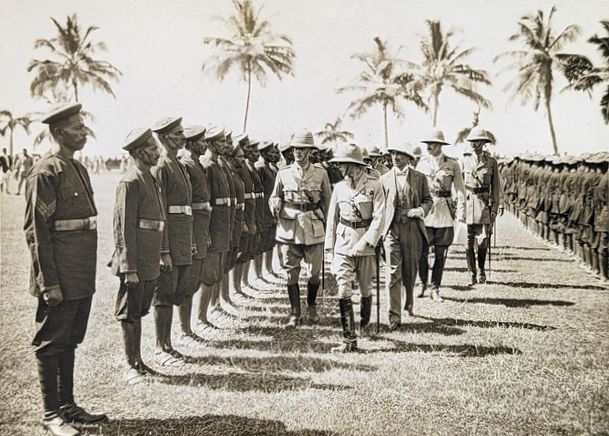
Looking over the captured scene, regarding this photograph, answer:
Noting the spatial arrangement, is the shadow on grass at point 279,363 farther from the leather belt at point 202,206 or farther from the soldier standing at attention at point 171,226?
the leather belt at point 202,206

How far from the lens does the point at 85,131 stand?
13.8 feet

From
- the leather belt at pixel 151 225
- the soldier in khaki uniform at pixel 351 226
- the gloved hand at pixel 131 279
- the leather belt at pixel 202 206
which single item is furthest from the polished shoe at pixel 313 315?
the gloved hand at pixel 131 279

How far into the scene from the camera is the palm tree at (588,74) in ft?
21.4

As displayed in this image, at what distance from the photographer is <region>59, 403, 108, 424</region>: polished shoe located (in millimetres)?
4102

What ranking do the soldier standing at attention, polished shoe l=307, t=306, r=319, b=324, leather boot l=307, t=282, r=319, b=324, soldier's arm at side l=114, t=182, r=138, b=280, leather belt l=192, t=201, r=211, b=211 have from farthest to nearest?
leather boot l=307, t=282, r=319, b=324, polished shoe l=307, t=306, r=319, b=324, leather belt l=192, t=201, r=211, b=211, the soldier standing at attention, soldier's arm at side l=114, t=182, r=138, b=280

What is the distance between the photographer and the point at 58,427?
3.92 metres

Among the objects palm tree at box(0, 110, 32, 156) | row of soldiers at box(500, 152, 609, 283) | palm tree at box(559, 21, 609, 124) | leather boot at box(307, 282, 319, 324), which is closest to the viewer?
palm tree at box(0, 110, 32, 156)

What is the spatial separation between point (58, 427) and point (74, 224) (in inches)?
54.2

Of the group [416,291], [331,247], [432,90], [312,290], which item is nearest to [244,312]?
[312,290]

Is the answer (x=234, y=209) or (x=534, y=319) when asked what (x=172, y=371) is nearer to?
(x=234, y=209)

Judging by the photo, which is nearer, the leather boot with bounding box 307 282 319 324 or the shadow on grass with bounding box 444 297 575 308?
the leather boot with bounding box 307 282 319 324

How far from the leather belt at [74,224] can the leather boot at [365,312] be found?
3.44 metres

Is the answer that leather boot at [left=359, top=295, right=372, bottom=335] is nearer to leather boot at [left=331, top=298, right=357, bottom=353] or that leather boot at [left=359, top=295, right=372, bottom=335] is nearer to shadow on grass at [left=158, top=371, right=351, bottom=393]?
leather boot at [left=331, top=298, right=357, bottom=353]

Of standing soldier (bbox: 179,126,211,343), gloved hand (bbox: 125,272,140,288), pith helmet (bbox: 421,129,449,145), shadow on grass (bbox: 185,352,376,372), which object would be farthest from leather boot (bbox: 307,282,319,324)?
gloved hand (bbox: 125,272,140,288)
